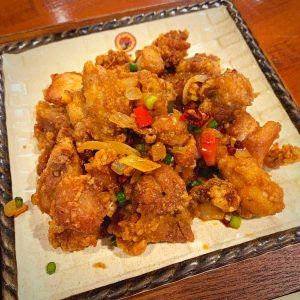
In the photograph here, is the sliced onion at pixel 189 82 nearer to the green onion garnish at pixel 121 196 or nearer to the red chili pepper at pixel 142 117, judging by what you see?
the red chili pepper at pixel 142 117

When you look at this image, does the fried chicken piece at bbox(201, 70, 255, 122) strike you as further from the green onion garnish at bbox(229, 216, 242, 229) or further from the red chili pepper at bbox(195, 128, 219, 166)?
the green onion garnish at bbox(229, 216, 242, 229)

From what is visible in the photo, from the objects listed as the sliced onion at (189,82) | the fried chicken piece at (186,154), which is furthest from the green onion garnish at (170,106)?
the fried chicken piece at (186,154)

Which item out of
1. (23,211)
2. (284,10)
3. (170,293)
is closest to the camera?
(170,293)

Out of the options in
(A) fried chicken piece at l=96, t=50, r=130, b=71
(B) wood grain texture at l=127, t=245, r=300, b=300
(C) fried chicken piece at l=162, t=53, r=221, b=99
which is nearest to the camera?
(B) wood grain texture at l=127, t=245, r=300, b=300

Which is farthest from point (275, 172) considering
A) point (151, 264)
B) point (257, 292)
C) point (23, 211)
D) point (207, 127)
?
point (23, 211)

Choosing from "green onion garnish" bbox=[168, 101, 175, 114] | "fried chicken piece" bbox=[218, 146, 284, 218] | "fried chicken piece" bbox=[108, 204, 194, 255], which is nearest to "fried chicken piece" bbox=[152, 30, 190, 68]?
"green onion garnish" bbox=[168, 101, 175, 114]

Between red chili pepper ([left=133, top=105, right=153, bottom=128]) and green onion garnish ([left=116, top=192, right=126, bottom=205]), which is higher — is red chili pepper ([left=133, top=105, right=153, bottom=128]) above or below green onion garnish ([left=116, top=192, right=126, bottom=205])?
above

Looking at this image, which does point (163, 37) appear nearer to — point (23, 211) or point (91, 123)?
point (91, 123)
